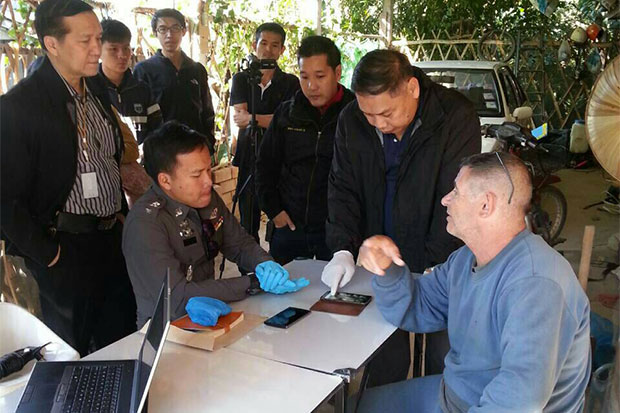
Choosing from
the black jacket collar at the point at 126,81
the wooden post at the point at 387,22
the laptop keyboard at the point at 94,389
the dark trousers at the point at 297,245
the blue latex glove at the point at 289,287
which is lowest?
the dark trousers at the point at 297,245

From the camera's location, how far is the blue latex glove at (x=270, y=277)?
1.85m

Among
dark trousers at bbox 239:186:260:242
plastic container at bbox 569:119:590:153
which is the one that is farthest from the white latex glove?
plastic container at bbox 569:119:590:153

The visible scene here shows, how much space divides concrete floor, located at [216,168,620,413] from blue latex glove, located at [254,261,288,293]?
1.99ft

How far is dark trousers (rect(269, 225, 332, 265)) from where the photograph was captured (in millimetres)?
2592

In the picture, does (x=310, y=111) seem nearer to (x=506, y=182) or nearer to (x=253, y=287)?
(x=253, y=287)

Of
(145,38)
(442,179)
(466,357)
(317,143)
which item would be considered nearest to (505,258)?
(466,357)

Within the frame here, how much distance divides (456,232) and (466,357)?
0.30 m

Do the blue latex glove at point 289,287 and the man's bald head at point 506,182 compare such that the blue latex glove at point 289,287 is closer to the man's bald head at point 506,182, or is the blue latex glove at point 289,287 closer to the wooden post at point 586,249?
the man's bald head at point 506,182

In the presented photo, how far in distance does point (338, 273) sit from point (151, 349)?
84cm

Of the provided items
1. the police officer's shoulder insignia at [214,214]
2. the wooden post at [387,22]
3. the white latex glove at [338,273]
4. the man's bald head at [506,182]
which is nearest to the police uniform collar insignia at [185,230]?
the police officer's shoulder insignia at [214,214]

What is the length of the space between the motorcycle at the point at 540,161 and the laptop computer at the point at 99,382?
3.63 metres

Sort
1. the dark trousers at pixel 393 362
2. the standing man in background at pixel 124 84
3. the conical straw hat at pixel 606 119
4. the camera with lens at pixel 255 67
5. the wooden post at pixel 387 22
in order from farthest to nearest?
1. the wooden post at pixel 387 22
2. the camera with lens at pixel 255 67
3. the standing man in background at pixel 124 84
4. the conical straw hat at pixel 606 119
5. the dark trousers at pixel 393 362

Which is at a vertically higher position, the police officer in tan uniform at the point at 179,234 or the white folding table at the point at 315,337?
the police officer in tan uniform at the point at 179,234

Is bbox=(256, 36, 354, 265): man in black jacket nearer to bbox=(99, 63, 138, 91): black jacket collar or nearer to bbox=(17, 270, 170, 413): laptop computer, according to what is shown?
bbox=(99, 63, 138, 91): black jacket collar
